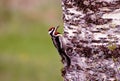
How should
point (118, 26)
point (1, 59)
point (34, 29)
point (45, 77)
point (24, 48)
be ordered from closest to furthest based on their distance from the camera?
point (118, 26) < point (45, 77) < point (1, 59) < point (24, 48) < point (34, 29)

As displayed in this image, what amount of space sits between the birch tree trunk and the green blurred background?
585 cm

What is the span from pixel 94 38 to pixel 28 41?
367 inches

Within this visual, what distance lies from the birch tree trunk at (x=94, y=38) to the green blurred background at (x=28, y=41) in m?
5.85

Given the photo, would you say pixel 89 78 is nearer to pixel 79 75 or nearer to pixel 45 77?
pixel 79 75

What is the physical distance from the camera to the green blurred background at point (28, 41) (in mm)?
12133

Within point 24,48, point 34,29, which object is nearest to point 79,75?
point 24,48

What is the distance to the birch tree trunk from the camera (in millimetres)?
5492

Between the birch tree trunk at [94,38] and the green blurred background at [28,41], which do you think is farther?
the green blurred background at [28,41]

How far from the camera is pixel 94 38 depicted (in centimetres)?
555

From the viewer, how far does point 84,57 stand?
5.66 meters

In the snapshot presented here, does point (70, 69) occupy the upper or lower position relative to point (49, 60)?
upper

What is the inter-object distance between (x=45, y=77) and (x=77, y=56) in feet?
19.4

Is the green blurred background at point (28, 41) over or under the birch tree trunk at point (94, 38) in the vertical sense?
under

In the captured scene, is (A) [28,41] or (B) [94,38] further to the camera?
(A) [28,41]
